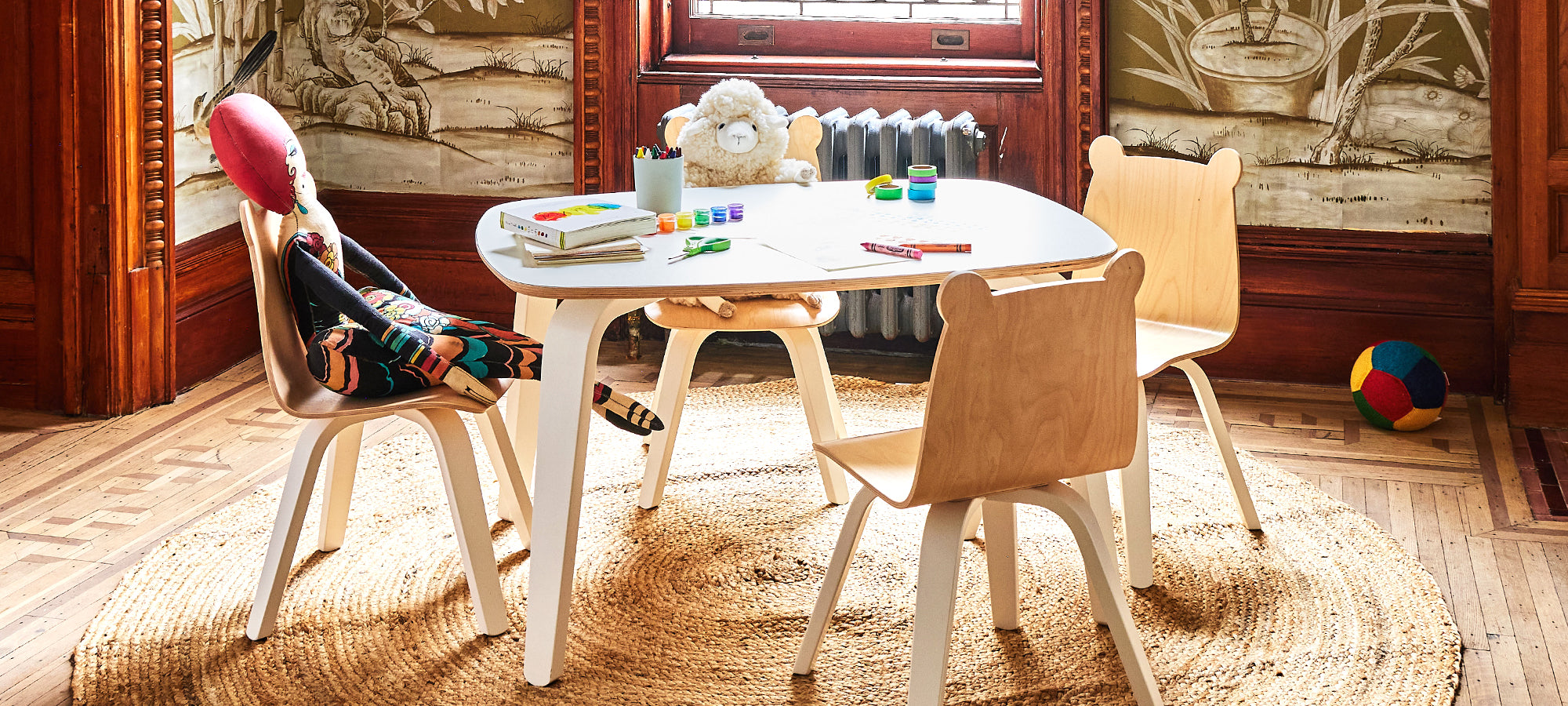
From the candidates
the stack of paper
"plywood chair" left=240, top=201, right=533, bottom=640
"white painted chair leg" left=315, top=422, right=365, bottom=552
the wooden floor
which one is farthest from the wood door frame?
the stack of paper

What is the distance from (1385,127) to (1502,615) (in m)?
1.57

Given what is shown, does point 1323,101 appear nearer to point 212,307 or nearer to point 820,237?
point 820,237

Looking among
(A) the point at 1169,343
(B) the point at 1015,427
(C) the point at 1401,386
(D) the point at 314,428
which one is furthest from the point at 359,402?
(C) the point at 1401,386

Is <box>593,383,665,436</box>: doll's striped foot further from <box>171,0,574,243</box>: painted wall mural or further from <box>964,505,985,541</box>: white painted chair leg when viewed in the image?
<box>171,0,574,243</box>: painted wall mural

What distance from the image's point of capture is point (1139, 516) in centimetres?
235

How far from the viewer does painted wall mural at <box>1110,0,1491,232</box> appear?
3.37 m

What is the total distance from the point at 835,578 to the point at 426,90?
2517mm

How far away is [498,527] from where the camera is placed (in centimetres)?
265

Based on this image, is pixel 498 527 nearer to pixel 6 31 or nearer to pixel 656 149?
pixel 656 149

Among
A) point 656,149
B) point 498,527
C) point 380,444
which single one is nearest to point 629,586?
→ point 498,527

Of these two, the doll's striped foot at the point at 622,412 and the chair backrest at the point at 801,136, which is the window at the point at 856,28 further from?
the doll's striped foot at the point at 622,412

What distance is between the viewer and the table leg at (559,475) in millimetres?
1961

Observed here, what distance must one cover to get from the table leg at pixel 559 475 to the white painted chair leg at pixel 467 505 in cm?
16

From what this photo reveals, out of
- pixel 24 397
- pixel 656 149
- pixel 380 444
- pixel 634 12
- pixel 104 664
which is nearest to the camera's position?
pixel 104 664
